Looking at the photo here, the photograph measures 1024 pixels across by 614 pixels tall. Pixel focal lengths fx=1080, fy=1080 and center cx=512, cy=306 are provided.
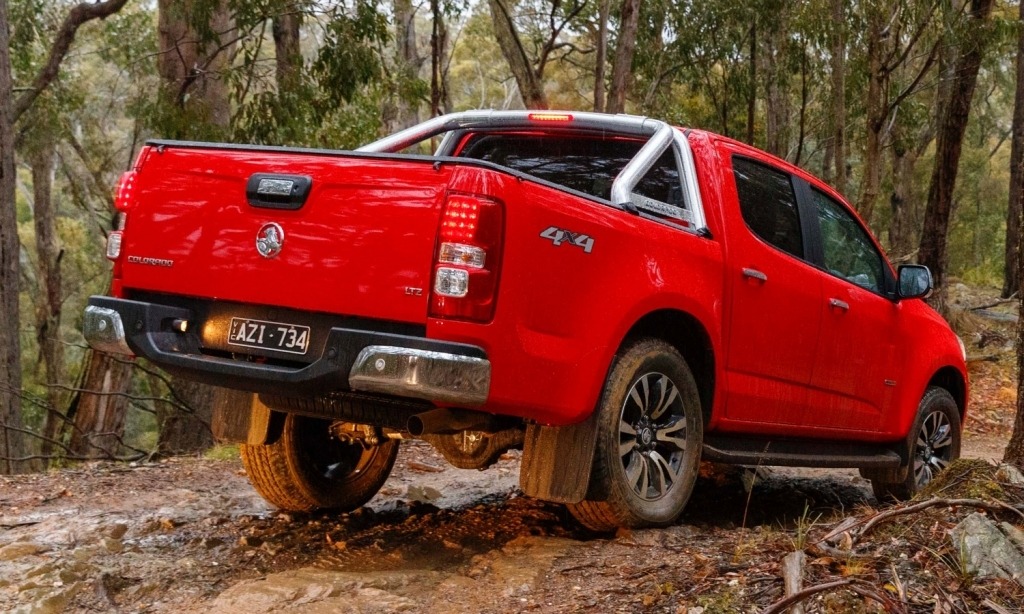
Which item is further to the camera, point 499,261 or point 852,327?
point 852,327

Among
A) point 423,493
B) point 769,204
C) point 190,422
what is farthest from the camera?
point 190,422

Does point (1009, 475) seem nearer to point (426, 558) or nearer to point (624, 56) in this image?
point (426, 558)

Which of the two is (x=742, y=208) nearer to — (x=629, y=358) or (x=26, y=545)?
(x=629, y=358)

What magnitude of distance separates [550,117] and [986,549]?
2750 mm

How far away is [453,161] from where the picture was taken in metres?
3.77

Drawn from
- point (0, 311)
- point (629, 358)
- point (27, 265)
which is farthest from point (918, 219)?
point (629, 358)

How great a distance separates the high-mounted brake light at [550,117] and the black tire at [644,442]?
4.04 feet

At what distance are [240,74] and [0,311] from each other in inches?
150

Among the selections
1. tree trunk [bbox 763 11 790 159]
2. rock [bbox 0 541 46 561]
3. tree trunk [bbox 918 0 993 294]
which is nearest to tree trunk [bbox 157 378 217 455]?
rock [bbox 0 541 46 561]

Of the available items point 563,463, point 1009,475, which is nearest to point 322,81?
point 563,463

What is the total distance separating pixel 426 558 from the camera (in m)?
4.62

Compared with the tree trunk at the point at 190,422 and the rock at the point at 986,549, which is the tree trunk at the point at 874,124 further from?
the rock at the point at 986,549

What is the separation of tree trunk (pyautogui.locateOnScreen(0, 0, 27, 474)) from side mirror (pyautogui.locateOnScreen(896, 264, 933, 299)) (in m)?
8.36

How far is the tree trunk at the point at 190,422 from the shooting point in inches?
460
